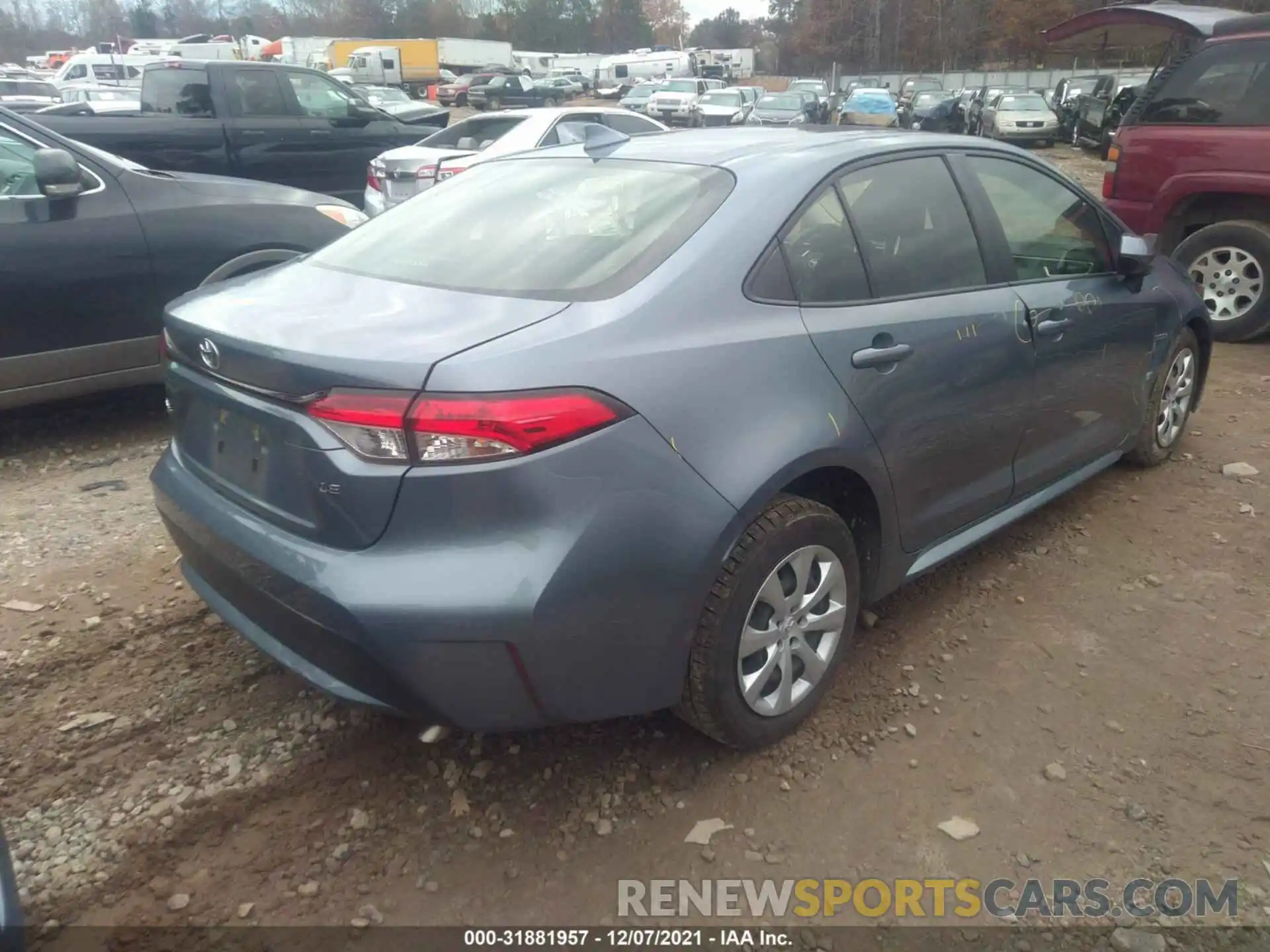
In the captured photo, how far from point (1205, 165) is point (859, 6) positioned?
6174 cm

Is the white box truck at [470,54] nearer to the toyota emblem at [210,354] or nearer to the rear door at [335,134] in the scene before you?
the rear door at [335,134]

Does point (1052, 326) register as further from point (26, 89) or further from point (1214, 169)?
point (26, 89)

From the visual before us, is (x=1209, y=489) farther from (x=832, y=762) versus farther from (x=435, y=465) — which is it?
(x=435, y=465)

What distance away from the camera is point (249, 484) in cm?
228

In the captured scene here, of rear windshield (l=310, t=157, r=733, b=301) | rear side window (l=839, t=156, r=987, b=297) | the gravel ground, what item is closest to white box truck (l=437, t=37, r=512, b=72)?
rear windshield (l=310, t=157, r=733, b=301)

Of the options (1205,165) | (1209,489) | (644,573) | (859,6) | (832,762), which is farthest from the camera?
(859,6)

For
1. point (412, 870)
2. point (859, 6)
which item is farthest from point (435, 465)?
point (859, 6)

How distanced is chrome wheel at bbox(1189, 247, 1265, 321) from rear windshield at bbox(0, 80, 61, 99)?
20735 mm

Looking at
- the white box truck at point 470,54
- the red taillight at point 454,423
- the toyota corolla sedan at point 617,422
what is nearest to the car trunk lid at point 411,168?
the toyota corolla sedan at point 617,422

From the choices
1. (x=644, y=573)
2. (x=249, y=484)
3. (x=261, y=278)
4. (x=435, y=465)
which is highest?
(x=261, y=278)

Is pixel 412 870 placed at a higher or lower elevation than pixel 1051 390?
lower

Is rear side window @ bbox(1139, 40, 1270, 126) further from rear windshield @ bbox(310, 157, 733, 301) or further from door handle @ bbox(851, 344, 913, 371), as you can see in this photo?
rear windshield @ bbox(310, 157, 733, 301)

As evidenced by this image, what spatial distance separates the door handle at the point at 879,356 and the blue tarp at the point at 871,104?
82.6 feet

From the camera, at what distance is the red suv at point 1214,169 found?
6.00m
